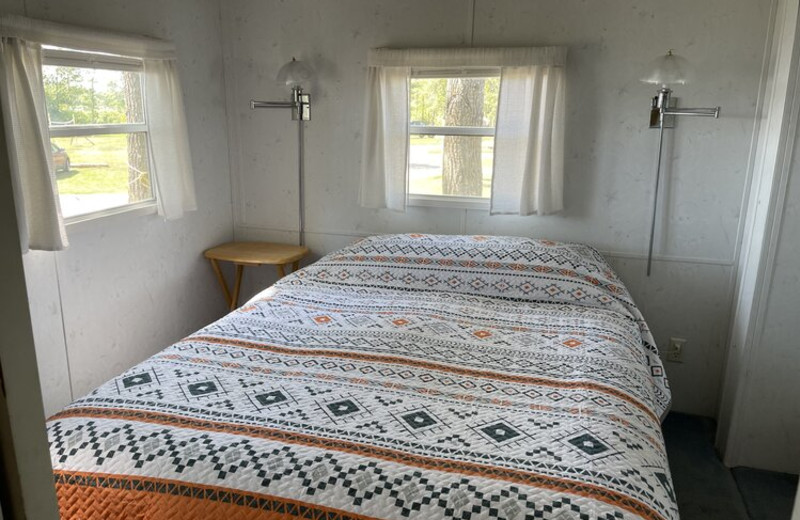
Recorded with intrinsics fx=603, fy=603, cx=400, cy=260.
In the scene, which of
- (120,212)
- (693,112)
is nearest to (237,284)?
(120,212)

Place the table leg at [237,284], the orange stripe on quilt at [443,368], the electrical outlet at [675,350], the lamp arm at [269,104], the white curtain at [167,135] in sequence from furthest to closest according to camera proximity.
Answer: the table leg at [237,284], the lamp arm at [269,104], the electrical outlet at [675,350], the white curtain at [167,135], the orange stripe on quilt at [443,368]

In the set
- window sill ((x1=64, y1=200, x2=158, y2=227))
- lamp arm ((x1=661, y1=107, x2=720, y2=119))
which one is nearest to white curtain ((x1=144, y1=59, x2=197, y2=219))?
window sill ((x1=64, y1=200, x2=158, y2=227))

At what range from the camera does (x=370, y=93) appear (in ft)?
10.2

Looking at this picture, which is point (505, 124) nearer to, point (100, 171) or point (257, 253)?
point (257, 253)

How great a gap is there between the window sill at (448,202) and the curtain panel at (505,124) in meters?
Answer: 0.09

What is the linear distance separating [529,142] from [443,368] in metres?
1.46

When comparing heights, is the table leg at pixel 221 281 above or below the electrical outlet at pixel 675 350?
above

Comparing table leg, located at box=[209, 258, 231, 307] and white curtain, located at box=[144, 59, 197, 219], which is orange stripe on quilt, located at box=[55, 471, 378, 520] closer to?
white curtain, located at box=[144, 59, 197, 219]

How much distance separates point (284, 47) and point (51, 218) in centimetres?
157

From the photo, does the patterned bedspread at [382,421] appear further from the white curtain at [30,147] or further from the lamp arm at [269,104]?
the lamp arm at [269,104]

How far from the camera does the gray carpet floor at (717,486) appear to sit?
2.32 meters

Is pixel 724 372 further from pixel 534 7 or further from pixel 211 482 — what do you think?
pixel 211 482

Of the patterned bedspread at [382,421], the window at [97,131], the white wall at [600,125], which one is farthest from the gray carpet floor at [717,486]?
the window at [97,131]

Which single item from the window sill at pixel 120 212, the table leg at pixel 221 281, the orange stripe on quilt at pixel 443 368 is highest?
the window sill at pixel 120 212
